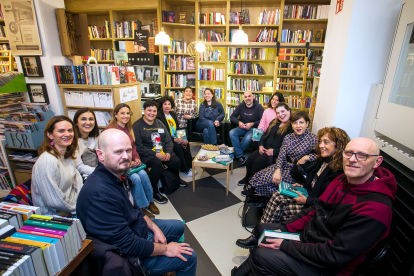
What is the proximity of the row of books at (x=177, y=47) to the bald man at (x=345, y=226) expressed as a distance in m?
4.55

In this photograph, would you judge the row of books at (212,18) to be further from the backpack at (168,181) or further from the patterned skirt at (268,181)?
the patterned skirt at (268,181)

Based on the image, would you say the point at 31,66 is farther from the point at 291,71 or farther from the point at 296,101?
the point at 296,101

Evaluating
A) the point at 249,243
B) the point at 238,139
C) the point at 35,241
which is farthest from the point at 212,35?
the point at 35,241

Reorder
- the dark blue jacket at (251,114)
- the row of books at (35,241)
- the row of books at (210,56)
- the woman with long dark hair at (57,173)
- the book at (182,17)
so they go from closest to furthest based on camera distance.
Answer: the row of books at (35,241) → the woman with long dark hair at (57,173) → the dark blue jacket at (251,114) → the book at (182,17) → the row of books at (210,56)

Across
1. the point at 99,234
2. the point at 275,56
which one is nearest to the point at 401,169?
the point at 99,234

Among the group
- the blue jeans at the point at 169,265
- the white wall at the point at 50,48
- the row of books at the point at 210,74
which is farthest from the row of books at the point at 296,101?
the white wall at the point at 50,48

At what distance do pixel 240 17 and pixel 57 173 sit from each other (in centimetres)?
473

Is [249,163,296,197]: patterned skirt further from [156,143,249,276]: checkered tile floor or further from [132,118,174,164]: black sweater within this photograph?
[132,118,174,164]: black sweater

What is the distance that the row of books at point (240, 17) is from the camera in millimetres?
4659

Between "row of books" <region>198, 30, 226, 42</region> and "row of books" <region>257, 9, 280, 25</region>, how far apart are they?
900mm

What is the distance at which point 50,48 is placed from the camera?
2.88 meters

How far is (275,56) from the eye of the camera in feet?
16.0

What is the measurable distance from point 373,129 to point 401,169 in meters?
0.51

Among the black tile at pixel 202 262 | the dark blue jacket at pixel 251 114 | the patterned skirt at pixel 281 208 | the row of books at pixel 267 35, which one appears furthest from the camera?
the row of books at pixel 267 35
